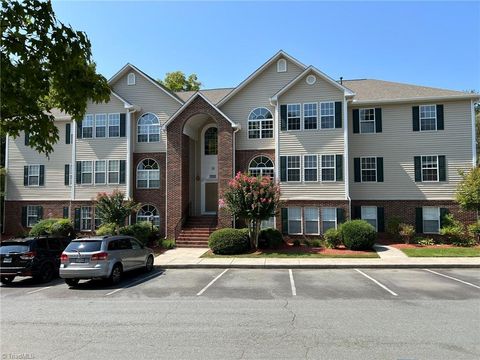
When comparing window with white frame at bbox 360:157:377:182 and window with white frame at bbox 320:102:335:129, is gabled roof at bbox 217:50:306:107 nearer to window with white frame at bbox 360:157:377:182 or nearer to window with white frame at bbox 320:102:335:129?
window with white frame at bbox 320:102:335:129

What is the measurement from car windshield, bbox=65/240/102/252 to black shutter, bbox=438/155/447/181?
19.7 metres

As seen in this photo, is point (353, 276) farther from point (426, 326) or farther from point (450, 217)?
point (450, 217)

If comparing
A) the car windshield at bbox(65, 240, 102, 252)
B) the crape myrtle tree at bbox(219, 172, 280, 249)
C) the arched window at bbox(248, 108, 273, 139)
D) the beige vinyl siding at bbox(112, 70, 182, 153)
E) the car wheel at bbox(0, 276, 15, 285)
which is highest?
the beige vinyl siding at bbox(112, 70, 182, 153)

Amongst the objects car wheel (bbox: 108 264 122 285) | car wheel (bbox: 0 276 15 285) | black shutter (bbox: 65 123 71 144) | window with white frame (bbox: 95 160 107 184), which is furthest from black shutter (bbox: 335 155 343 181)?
black shutter (bbox: 65 123 71 144)

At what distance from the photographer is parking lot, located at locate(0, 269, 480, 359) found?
639 cm

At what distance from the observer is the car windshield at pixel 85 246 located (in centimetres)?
1300

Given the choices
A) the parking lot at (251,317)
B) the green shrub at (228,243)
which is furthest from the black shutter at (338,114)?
the parking lot at (251,317)

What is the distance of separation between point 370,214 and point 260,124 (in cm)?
895

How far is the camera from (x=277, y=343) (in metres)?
6.68

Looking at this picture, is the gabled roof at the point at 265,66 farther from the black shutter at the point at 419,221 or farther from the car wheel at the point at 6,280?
the car wheel at the point at 6,280

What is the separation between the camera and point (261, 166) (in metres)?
24.5

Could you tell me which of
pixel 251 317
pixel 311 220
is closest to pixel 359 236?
pixel 311 220

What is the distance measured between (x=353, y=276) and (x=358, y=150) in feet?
39.0

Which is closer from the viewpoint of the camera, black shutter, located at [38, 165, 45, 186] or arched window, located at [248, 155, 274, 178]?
arched window, located at [248, 155, 274, 178]
